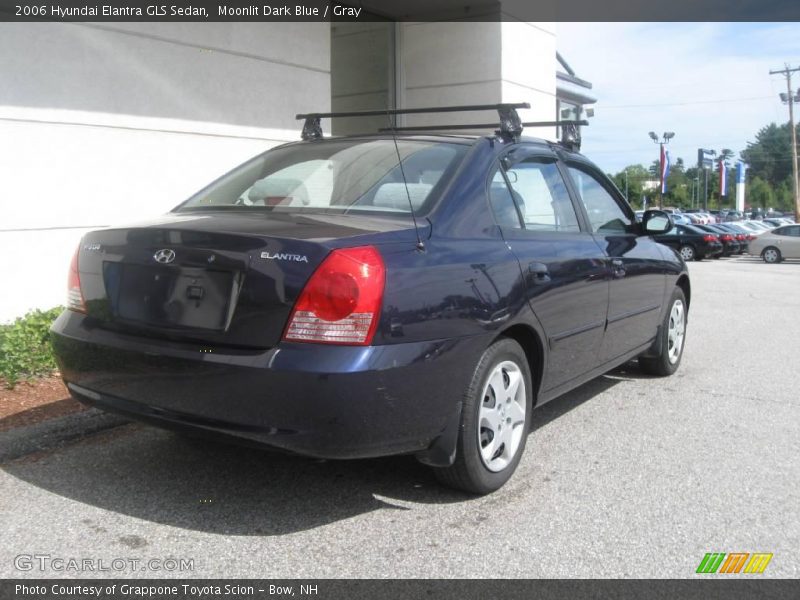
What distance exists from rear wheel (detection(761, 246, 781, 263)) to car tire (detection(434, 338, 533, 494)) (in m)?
27.6

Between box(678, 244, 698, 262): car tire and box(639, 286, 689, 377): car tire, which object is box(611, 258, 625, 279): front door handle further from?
box(678, 244, 698, 262): car tire

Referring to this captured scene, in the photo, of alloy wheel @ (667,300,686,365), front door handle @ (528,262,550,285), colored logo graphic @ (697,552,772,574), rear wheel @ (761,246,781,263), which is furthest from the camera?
rear wheel @ (761,246,781,263)

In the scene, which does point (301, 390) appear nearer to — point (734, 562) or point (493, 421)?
point (493, 421)

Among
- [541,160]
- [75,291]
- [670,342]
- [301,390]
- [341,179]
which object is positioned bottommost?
[670,342]

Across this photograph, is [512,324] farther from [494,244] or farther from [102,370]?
[102,370]

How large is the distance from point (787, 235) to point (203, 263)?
29182 mm

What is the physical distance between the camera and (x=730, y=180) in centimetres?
13300

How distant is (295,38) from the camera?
30.2ft

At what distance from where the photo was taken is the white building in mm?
6578

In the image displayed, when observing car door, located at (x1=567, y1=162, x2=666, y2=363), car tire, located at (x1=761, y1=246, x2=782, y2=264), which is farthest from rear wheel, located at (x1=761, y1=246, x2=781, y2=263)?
car door, located at (x1=567, y1=162, x2=666, y2=363)

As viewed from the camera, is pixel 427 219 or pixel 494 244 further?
pixel 494 244

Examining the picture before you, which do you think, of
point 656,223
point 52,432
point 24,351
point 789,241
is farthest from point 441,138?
point 789,241

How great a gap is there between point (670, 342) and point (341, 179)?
3.46 metres

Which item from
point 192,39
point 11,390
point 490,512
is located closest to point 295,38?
point 192,39
